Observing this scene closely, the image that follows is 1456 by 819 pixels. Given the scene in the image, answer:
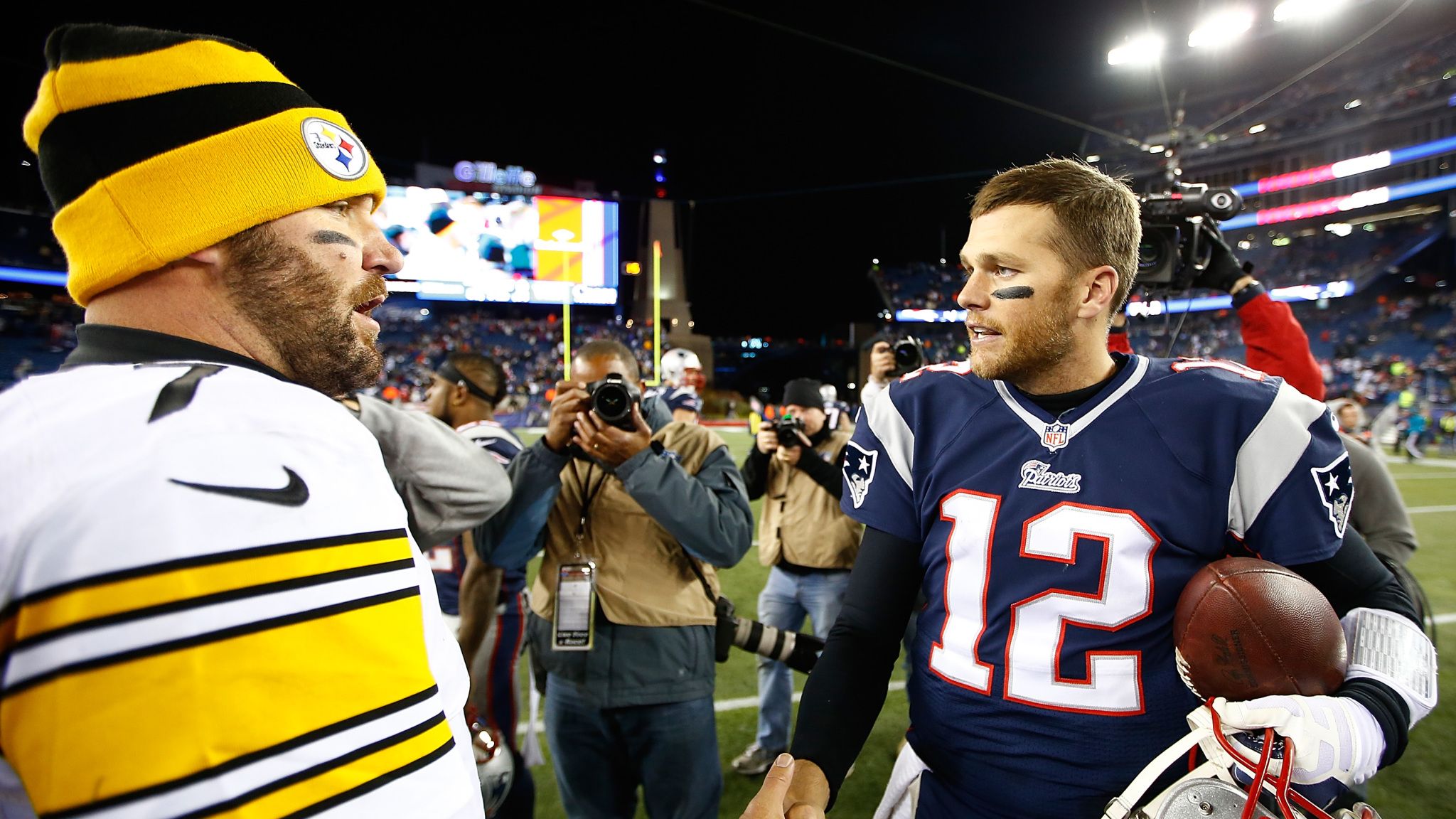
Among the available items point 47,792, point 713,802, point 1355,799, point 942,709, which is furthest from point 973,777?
point 1355,799

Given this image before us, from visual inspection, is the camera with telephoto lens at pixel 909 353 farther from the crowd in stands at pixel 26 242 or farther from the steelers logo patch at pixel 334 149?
the crowd in stands at pixel 26 242

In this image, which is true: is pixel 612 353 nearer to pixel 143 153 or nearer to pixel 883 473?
pixel 883 473

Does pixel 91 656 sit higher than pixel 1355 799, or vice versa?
pixel 91 656

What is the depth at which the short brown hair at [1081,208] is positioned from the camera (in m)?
1.55

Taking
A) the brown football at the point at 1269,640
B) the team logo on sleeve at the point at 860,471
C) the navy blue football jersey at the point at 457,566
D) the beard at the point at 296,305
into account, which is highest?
the beard at the point at 296,305

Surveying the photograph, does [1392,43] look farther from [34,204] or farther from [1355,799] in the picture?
[34,204]

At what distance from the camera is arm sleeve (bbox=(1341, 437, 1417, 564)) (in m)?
2.82

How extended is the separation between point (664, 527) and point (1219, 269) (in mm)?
2331

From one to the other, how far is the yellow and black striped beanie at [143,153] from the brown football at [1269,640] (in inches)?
62.6

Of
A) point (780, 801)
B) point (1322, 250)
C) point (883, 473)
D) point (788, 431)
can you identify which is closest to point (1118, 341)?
point (883, 473)

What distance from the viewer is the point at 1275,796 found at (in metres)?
1.14

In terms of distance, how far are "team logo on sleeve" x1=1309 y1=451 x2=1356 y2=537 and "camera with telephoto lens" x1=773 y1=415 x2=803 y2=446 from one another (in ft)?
8.60

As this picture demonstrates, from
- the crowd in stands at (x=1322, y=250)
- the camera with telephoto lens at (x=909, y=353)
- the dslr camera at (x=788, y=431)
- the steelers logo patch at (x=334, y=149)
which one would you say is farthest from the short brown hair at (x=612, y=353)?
the crowd in stands at (x=1322, y=250)

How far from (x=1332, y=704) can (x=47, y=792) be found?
1.66 meters
